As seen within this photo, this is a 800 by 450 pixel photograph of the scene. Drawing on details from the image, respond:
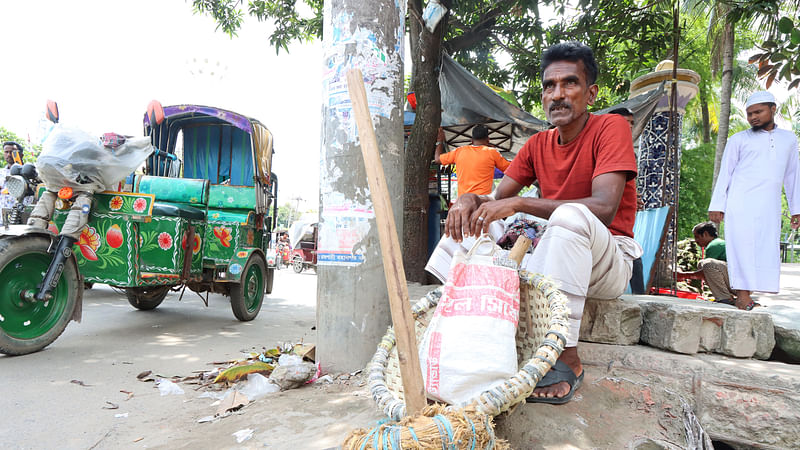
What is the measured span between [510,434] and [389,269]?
2.71ft

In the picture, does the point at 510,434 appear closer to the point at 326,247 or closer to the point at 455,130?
the point at 326,247

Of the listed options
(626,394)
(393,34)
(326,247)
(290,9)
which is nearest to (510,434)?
(626,394)

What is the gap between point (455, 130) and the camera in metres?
7.00

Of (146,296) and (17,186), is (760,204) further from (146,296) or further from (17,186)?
(17,186)

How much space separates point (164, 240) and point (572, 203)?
371 centimetres

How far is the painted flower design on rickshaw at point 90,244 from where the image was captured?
12.1 feet

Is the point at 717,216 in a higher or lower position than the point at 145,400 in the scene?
higher

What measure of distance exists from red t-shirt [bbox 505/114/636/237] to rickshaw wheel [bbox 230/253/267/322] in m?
3.45

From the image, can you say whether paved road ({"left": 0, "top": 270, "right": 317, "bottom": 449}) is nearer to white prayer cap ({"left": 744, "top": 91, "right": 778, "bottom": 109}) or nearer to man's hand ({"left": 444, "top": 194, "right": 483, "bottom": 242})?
man's hand ({"left": 444, "top": 194, "right": 483, "bottom": 242})

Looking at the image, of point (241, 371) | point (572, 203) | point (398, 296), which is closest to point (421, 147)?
point (241, 371)

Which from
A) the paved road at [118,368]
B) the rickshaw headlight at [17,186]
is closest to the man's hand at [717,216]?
the paved road at [118,368]

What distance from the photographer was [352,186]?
2.38 metres

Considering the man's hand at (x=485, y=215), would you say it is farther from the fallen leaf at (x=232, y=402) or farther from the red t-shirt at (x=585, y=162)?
the fallen leaf at (x=232, y=402)

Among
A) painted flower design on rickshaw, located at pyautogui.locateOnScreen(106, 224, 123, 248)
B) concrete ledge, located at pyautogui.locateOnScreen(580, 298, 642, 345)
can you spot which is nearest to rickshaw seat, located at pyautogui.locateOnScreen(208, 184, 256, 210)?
painted flower design on rickshaw, located at pyautogui.locateOnScreen(106, 224, 123, 248)
